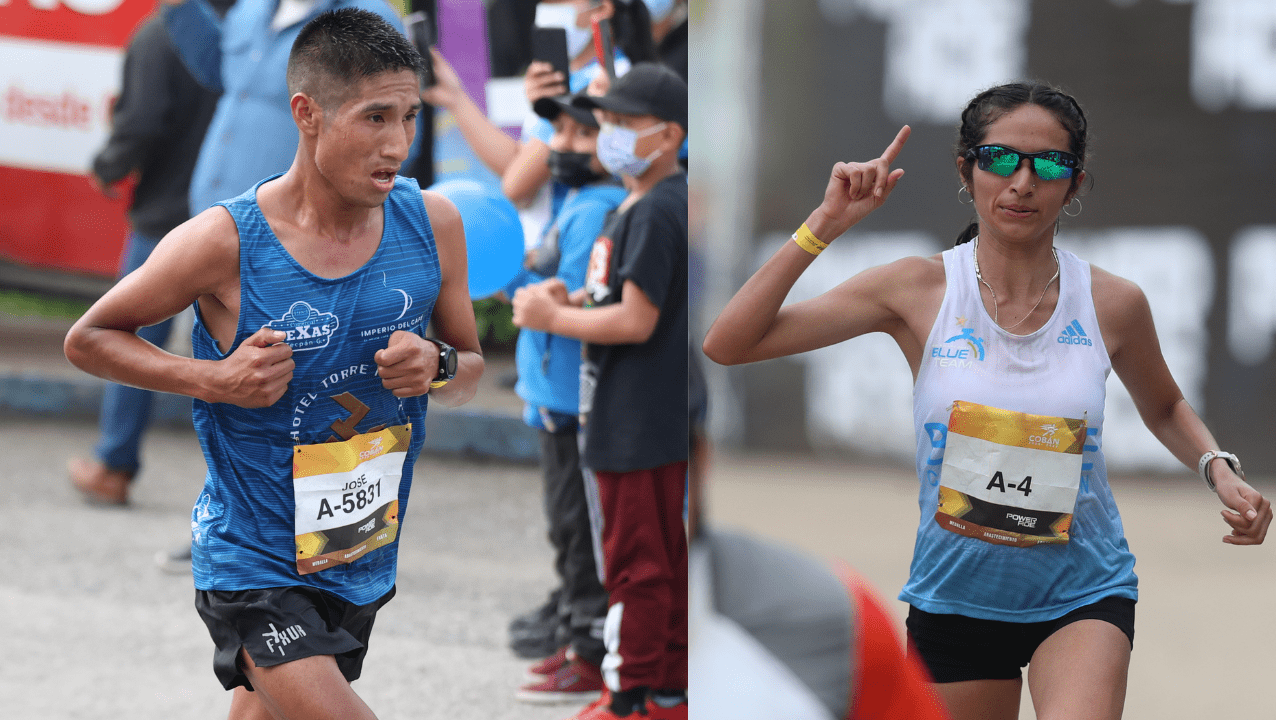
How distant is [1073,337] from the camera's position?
7.29 feet

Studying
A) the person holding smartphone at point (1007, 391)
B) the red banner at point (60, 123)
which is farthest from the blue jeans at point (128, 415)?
the person holding smartphone at point (1007, 391)

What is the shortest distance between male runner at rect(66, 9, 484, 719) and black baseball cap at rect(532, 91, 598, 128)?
4.66ft

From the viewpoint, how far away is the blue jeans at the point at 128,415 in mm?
5598

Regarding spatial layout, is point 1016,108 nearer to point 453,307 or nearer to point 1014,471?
point 1014,471

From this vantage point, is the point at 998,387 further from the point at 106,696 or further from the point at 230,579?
the point at 106,696

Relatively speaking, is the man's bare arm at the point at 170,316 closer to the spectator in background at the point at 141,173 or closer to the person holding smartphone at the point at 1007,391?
the person holding smartphone at the point at 1007,391

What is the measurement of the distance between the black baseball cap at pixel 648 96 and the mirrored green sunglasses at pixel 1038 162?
4.44ft

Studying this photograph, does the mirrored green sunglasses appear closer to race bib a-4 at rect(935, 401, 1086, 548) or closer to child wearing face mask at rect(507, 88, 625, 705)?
race bib a-4 at rect(935, 401, 1086, 548)

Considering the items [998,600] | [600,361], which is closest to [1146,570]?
[600,361]

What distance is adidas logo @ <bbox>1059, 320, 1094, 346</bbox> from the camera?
2219mm

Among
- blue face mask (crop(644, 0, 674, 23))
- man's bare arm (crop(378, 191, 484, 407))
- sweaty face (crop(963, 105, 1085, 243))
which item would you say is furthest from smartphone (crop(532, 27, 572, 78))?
sweaty face (crop(963, 105, 1085, 243))

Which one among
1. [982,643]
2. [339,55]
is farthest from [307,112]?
[982,643]

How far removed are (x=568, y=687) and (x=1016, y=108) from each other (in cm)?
230

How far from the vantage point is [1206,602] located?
542cm
